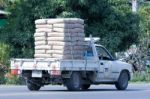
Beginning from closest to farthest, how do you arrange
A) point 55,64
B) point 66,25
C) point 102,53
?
point 55,64 → point 66,25 → point 102,53

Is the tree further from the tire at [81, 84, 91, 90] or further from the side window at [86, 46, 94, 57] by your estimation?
the side window at [86, 46, 94, 57]

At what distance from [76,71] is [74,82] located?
0.47 metres

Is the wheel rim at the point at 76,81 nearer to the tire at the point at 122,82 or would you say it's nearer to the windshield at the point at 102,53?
the windshield at the point at 102,53

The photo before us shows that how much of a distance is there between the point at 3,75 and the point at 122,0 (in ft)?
26.2

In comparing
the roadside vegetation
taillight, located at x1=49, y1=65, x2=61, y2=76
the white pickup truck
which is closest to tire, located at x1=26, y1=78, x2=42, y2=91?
the white pickup truck

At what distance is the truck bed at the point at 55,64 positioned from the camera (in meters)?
25.0

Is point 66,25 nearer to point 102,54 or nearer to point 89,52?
point 89,52

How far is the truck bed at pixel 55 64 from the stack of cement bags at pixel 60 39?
1.52ft

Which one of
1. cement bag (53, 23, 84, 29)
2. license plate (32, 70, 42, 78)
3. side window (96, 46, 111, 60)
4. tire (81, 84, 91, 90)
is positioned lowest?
tire (81, 84, 91, 90)

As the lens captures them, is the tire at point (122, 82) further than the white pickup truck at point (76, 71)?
Yes

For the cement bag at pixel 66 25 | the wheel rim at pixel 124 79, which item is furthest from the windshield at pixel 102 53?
the cement bag at pixel 66 25

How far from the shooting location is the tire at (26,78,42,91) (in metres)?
26.1

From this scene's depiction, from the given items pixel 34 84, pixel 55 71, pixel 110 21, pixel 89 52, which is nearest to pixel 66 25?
pixel 89 52

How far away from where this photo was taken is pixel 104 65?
2706 centimetres
